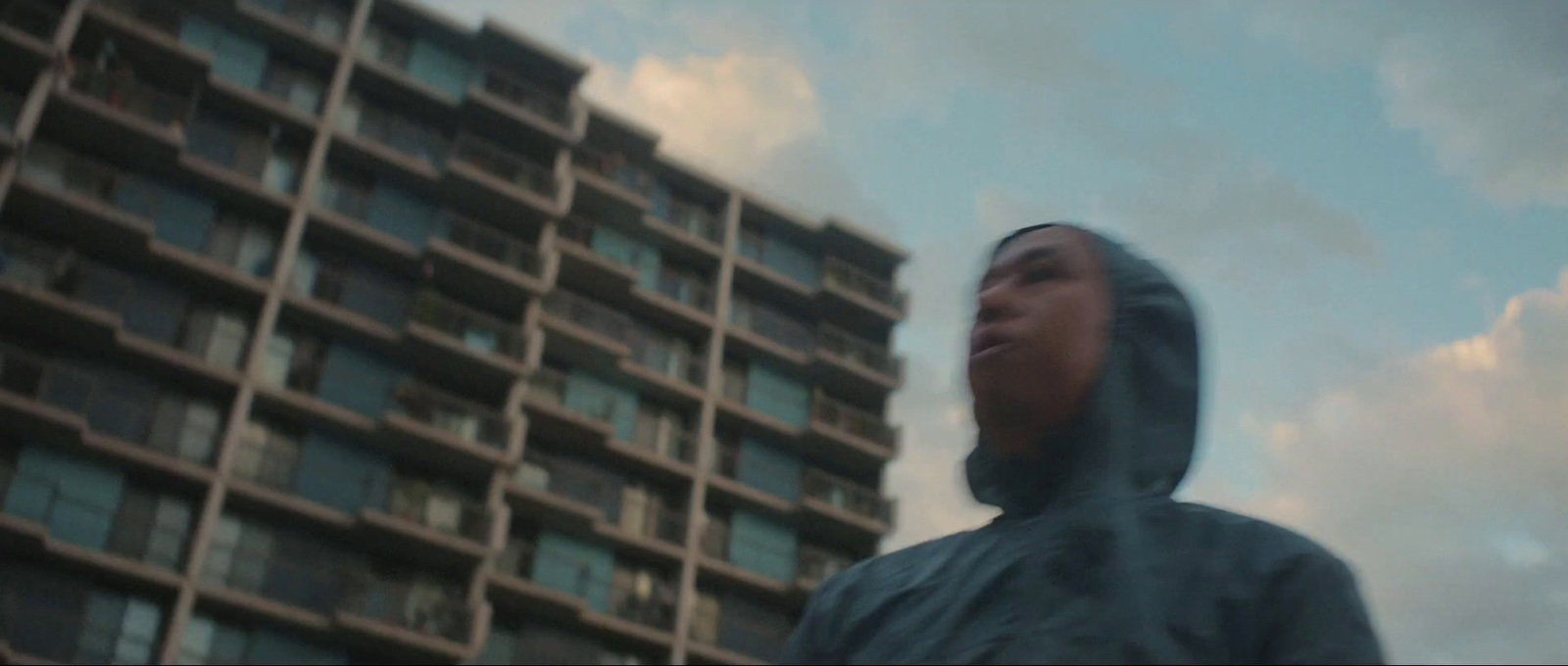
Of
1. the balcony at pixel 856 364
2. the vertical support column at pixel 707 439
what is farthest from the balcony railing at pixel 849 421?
the vertical support column at pixel 707 439

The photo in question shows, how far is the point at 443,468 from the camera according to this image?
32.6 meters

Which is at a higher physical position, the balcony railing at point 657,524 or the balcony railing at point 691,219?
the balcony railing at point 691,219

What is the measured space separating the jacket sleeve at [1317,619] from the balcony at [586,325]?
33362mm

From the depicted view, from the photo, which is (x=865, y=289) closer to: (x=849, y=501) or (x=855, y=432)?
(x=855, y=432)

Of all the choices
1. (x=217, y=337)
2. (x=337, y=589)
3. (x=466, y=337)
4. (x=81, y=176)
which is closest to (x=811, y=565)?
(x=466, y=337)

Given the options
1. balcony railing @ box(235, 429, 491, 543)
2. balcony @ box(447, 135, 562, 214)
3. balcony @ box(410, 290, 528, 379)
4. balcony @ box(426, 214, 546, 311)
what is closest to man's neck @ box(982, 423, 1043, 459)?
balcony railing @ box(235, 429, 491, 543)

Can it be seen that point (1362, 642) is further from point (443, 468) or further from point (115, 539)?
point (443, 468)

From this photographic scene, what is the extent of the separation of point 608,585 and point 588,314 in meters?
6.61

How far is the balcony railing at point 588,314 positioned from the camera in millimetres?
36719

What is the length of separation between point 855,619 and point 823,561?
1380 inches

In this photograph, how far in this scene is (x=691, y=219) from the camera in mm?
41219

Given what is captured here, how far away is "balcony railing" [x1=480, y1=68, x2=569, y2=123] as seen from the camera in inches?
1490

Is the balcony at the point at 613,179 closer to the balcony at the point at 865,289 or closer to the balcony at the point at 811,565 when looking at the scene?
the balcony at the point at 865,289

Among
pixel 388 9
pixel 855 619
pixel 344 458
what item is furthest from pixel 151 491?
pixel 855 619
